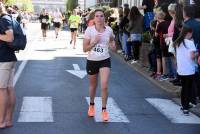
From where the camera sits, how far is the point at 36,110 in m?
9.63

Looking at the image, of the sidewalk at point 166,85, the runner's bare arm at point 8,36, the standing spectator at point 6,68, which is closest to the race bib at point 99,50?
the standing spectator at point 6,68

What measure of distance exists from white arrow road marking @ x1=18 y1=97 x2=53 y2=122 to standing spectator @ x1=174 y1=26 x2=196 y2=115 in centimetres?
235

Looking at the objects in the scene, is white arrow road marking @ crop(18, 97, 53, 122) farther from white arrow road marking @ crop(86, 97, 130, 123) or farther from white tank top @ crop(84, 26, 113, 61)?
white tank top @ crop(84, 26, 113, 61)

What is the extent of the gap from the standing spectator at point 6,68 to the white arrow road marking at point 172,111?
2.70 meters

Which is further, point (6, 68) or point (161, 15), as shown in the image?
point (161, 15)

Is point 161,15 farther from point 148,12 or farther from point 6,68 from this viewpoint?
point 6,68

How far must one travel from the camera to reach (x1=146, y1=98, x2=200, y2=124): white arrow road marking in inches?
364

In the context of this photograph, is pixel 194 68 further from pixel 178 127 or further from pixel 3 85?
pixel 3 85

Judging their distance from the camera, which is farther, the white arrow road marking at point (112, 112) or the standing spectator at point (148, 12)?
the standing spectator at point (148, 12)

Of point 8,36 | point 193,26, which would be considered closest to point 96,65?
point 8,36

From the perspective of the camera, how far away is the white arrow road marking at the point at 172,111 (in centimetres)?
924

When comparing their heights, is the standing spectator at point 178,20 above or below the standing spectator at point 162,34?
above

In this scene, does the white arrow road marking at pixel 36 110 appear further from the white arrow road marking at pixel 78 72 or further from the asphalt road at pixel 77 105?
the white arrow road marking at pixel 78 72

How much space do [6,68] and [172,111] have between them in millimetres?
3393
